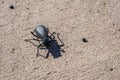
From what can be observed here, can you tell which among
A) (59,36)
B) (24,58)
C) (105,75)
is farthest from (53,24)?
(105,75)

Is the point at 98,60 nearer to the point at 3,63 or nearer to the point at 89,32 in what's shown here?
the point at 89,32

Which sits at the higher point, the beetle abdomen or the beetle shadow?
the beetle abdomen

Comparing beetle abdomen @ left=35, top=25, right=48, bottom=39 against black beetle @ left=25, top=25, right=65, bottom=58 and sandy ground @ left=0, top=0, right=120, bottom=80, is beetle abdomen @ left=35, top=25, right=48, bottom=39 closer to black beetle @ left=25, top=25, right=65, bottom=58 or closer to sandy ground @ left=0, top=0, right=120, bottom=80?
black beetle @ left=25, top=25, right=65, bottom=58

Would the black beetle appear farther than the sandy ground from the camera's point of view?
Yes

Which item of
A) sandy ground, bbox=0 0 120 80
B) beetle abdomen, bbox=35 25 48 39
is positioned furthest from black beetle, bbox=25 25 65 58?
sandy ground, bbox=0 0 120 80

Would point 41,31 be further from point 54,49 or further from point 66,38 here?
point 66,38

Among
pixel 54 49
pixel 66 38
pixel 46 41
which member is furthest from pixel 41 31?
pixel 66 38

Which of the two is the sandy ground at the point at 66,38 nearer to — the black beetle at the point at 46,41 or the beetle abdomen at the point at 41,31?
the black beetle at the point at 46,41
